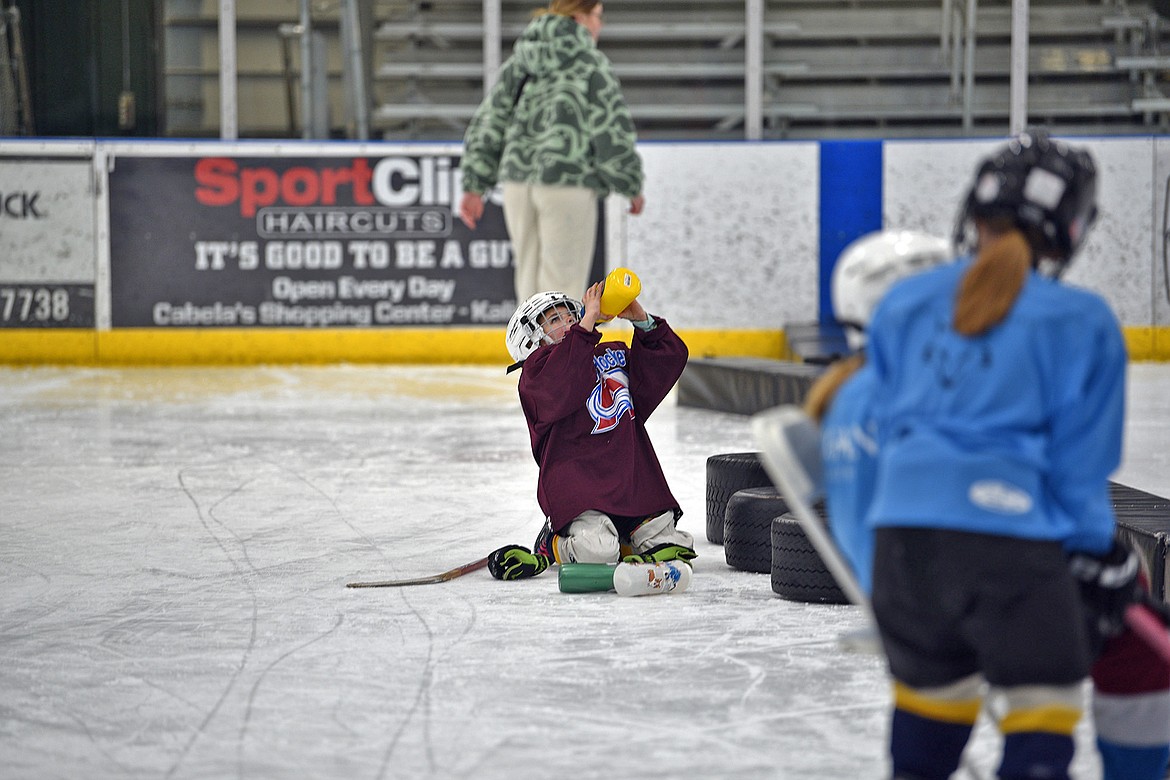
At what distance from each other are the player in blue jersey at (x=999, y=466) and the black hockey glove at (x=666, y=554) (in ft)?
5.73

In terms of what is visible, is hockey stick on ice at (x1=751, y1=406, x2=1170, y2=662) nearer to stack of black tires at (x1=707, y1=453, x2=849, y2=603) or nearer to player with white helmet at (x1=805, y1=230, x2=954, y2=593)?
player with white helmet at (x1=805, y1=230, x2=954, y2=593)

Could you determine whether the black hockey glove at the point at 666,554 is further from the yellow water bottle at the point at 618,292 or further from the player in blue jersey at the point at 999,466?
the player in blue jersey at the point at 999,466

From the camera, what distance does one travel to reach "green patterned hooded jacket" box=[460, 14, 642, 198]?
20.7ft

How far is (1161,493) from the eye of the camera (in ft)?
14.6

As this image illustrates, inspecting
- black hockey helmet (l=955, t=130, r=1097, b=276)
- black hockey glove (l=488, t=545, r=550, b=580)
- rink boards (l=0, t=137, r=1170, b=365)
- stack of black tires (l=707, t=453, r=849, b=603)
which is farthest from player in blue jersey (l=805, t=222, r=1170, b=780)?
rink boards (l=0, t=137, r=1170, b=365)

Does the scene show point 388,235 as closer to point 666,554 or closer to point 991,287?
point 666,554

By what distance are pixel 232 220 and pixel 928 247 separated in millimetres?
7770

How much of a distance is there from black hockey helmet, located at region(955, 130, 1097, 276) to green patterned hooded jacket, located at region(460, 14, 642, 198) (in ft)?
15.2

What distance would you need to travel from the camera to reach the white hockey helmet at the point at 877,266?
174cm

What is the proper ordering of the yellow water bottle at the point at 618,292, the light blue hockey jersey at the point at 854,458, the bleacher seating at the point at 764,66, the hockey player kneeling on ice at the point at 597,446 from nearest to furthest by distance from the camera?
the light blue hockey jersey at the point at 854,458, the yellow water bottle at the point at 618,292, the hockey player kneeling on ice at the point at 597,446, the bleacher seating at the point at 764,66

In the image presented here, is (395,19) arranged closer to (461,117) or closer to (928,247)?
(461,117)

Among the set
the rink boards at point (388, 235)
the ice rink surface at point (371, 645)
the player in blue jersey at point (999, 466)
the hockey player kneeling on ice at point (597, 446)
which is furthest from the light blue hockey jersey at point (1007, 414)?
the rink boards at point (388, 235)

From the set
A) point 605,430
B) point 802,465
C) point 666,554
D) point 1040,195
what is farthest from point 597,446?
point 1040,195

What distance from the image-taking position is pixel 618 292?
3.13 meters
